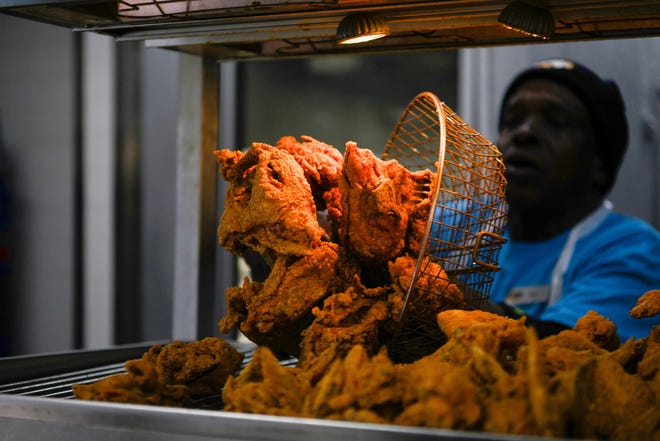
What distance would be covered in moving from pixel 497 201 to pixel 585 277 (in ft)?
3.06

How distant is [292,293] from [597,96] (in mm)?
1416

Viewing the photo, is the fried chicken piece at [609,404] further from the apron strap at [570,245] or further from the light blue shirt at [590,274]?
the apron strap at [570,245]

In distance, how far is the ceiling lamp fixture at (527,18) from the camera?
3.22 ft

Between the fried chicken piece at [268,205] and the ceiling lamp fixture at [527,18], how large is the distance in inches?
15.1

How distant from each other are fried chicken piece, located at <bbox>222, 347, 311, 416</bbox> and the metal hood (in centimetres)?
49

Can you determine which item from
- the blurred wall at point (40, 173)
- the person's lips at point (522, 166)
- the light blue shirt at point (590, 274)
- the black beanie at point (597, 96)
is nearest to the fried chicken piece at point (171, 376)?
the light blue shirt at point (590, 274)

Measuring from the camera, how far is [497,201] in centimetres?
118

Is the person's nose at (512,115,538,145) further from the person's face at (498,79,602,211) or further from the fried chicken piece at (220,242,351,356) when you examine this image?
the fried chicken piece at (220,242,351,356)

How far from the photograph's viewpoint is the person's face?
208cm

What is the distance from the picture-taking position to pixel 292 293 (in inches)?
42.5

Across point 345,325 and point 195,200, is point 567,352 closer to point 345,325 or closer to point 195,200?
point 345,325

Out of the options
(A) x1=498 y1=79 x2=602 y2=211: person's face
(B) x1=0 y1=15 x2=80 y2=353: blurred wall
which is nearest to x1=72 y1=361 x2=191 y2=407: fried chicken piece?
(A) x1=498 y1=79 x2=602 y2=211: person's face

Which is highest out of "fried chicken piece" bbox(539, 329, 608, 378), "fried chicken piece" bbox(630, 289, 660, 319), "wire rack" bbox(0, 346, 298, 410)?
"fried chicken piece" bbox(630, 289, 660, 319)

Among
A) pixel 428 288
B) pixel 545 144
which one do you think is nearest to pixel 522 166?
pixel 545 144
